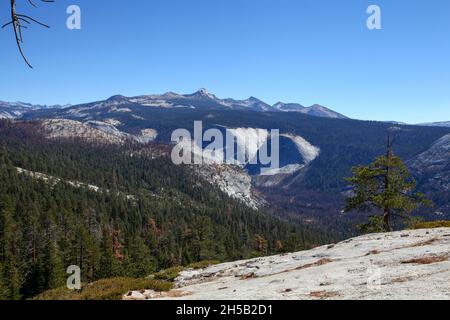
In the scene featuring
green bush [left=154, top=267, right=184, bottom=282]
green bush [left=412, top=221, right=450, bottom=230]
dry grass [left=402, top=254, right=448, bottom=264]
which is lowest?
green bush [left=154, top=267, right=184, bottom=282]

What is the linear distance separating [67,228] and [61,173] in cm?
9616

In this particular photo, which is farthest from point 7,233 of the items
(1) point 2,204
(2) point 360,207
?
(2) point 360,207

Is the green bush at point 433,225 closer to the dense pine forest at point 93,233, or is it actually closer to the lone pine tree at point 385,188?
the lone pine tree at point 385,188

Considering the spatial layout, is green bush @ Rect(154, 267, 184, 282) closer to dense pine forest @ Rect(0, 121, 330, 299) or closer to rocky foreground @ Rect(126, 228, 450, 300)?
rocky foreground @ Rect(126, 228, 450, 300)

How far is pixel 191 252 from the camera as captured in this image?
79.8m

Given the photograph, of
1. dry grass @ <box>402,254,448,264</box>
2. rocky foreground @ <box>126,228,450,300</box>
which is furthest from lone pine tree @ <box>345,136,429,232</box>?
dry grass @ <box>402,254,448,264</box>

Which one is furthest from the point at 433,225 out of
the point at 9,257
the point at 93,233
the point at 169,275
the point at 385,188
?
the point at 93,233

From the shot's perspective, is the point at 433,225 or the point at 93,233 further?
the point at 93,233

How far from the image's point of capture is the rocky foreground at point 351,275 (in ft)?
40.5

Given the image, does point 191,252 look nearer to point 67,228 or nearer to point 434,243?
point 67,228

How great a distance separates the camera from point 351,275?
15.3 m

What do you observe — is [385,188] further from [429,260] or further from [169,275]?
[169,275]

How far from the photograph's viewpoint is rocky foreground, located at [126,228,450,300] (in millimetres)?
12330

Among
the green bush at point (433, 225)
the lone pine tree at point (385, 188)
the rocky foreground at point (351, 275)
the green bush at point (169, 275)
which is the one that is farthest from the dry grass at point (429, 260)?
the lone pine tree at point (385, 188)
